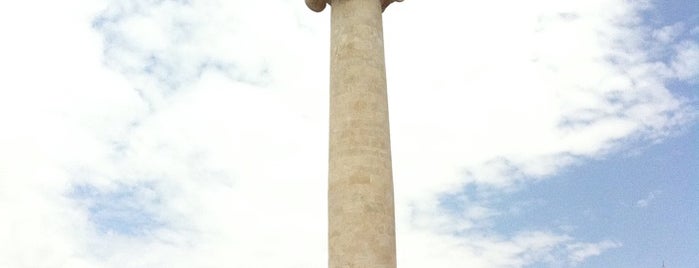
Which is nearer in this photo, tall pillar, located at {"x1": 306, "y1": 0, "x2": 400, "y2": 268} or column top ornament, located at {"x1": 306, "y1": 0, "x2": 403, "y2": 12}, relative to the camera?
tall pillar, located at {"x1": 306, "y1": 0, "x2": 400, "y2": 268}

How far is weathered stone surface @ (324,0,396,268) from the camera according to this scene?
55.0 feet

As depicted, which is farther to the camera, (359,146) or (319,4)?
(319,4)

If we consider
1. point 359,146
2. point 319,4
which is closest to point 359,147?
point 359,146

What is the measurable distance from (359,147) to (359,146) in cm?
3

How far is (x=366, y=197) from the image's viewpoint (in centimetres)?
1712

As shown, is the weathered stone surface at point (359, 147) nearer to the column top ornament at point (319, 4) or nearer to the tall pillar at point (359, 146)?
the tall pillar at point (359, 146)

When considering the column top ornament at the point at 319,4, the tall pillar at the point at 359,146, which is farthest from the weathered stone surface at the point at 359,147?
the column top ornament at the point at 319,4

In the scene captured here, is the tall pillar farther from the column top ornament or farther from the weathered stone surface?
the column top ornament

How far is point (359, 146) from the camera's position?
17578 mm

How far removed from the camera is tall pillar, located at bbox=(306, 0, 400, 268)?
55.0ft

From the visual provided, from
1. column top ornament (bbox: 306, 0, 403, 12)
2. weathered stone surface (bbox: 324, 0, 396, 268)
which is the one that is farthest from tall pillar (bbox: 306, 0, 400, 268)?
column top ornament (bbox: 306, 0, 403, 12)

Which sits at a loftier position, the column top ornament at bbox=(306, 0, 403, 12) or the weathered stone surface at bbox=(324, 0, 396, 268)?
the column top ornament at bbox=(306, 0, 403, 12)

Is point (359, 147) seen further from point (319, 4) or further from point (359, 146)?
point (319, 4)

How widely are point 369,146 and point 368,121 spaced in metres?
0.66
